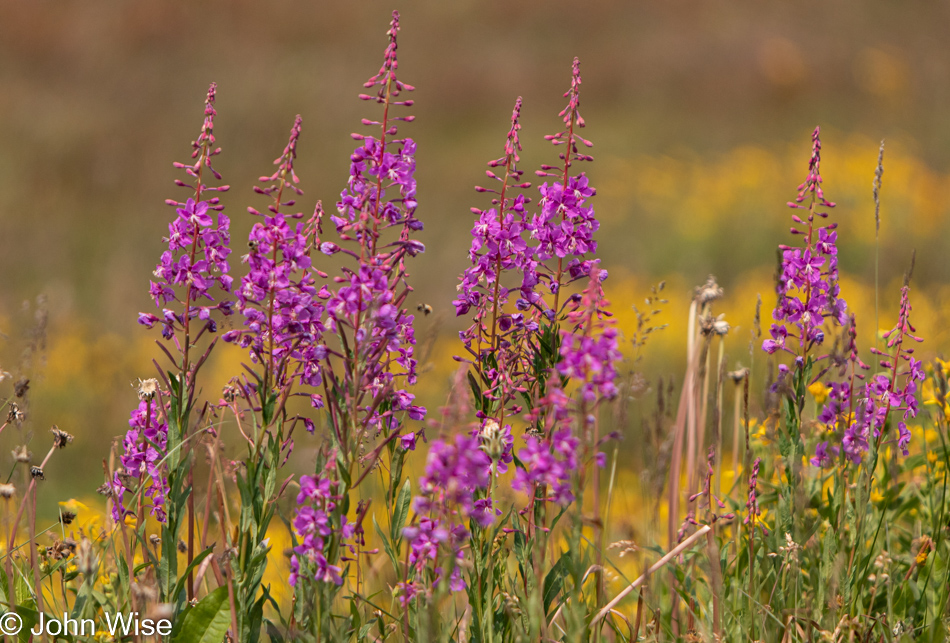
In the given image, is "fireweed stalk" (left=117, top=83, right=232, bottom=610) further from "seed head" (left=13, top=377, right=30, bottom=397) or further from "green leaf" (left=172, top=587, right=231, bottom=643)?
"seed head" (left=13, top=377, right=30, bottom=397)

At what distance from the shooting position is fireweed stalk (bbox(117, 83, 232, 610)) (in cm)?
182

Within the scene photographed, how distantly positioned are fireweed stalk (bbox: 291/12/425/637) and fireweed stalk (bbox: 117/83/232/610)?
10.0 inches

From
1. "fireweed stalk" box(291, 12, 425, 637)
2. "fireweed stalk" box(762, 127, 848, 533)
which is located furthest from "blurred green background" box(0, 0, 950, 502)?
"fireweed stalk" box(762, 127, 848, 533)

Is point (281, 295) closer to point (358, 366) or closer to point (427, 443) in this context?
point (358, 366)

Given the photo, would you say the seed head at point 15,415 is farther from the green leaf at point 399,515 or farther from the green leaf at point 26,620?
the green leaf at point 399,515

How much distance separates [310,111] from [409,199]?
1651 centimetres

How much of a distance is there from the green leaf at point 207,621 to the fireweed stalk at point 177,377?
0.16 feet

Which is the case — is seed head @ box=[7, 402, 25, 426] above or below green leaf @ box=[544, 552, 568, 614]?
above

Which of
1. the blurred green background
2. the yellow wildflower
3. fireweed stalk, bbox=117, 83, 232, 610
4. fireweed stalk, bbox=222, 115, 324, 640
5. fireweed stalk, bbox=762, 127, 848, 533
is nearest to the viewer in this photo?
fireweed stalk, bbox=222, 115, 324, 640

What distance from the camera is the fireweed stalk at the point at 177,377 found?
182 centimetres

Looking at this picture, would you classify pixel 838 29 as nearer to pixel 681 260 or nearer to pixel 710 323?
pixel 681 260

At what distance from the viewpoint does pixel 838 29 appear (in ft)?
74.7

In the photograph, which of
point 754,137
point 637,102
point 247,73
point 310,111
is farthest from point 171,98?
point 754,137

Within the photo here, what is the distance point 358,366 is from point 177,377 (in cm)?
54
